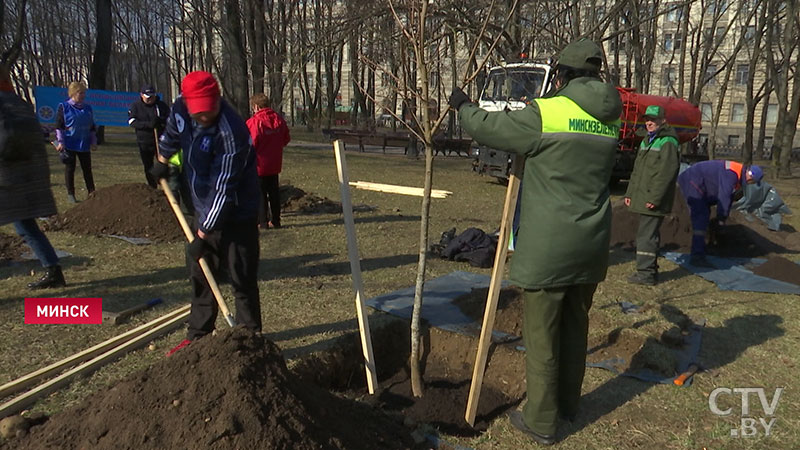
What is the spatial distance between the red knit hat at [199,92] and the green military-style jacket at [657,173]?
479 centimetres

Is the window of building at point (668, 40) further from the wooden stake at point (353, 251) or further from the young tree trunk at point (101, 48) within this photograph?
the wooden stake at point (353, 251)

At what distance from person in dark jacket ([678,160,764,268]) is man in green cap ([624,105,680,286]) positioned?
55.3 inches

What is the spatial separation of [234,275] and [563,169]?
2.14 metres

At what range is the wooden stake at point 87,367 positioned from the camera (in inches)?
119

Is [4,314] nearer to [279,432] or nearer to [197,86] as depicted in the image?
[197,86]

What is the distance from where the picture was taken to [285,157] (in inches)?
754

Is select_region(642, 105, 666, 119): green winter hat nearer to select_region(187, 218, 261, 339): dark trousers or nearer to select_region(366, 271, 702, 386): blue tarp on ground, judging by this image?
select_region(366, 271, 702, 386): blue tarp on ground

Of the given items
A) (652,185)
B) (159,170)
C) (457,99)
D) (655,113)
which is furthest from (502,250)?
(655,113)

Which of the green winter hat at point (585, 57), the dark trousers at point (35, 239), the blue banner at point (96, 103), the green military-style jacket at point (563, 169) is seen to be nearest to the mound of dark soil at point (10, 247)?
the dark trousers at point (35, 239)

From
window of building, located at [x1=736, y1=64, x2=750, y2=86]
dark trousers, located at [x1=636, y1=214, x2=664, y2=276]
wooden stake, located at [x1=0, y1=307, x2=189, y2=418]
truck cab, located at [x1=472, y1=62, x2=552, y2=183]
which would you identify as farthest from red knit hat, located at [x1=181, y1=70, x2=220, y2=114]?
window of building, located at [x1=736, y1=64, x2=750, y2=86]

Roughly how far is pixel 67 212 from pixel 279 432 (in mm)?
6689

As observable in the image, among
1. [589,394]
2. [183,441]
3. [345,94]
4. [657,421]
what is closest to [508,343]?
[589,394]

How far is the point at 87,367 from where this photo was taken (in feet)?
11.4

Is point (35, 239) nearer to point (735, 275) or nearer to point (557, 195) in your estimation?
point (557, 195)
